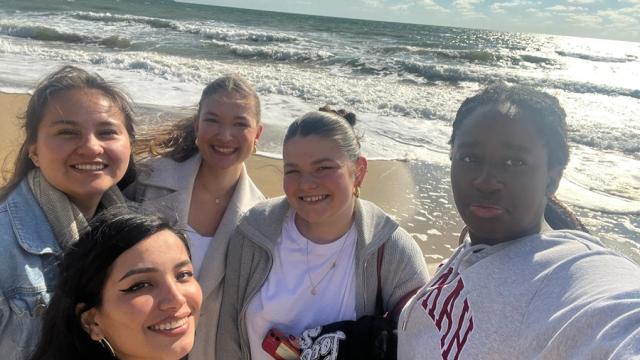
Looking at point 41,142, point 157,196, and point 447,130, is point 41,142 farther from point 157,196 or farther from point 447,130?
point 447,130

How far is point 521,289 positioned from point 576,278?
0.16 metres

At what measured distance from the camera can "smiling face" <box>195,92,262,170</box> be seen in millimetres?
2883

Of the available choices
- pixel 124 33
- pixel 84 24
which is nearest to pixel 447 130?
pixel 124 33

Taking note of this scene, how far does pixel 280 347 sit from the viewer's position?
91.3 inches

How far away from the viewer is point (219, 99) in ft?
9.58

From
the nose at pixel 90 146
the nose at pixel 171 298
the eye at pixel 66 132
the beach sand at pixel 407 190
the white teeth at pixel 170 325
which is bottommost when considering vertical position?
the beach sand at pixel 407 190

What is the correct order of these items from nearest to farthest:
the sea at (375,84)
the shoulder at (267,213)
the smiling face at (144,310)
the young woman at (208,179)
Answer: the smiling face at (144,310), the shoulder at (267,213), the young woman at (208,179), the sea at (375,84)

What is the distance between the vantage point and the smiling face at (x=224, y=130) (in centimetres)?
288

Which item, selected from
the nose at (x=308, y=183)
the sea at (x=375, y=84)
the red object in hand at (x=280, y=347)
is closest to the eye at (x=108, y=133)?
the nose at (x=308, y=183)

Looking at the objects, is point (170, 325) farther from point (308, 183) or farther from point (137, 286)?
point (308, 183)

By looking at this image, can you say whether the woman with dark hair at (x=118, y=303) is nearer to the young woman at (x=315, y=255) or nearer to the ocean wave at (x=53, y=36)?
the young woman at (x=315, y=255)

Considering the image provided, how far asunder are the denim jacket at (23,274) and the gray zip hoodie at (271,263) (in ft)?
3.02

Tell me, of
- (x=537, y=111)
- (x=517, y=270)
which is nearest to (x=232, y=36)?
(x=537, y=111)

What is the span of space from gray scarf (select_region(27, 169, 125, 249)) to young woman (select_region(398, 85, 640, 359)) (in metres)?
1.49
